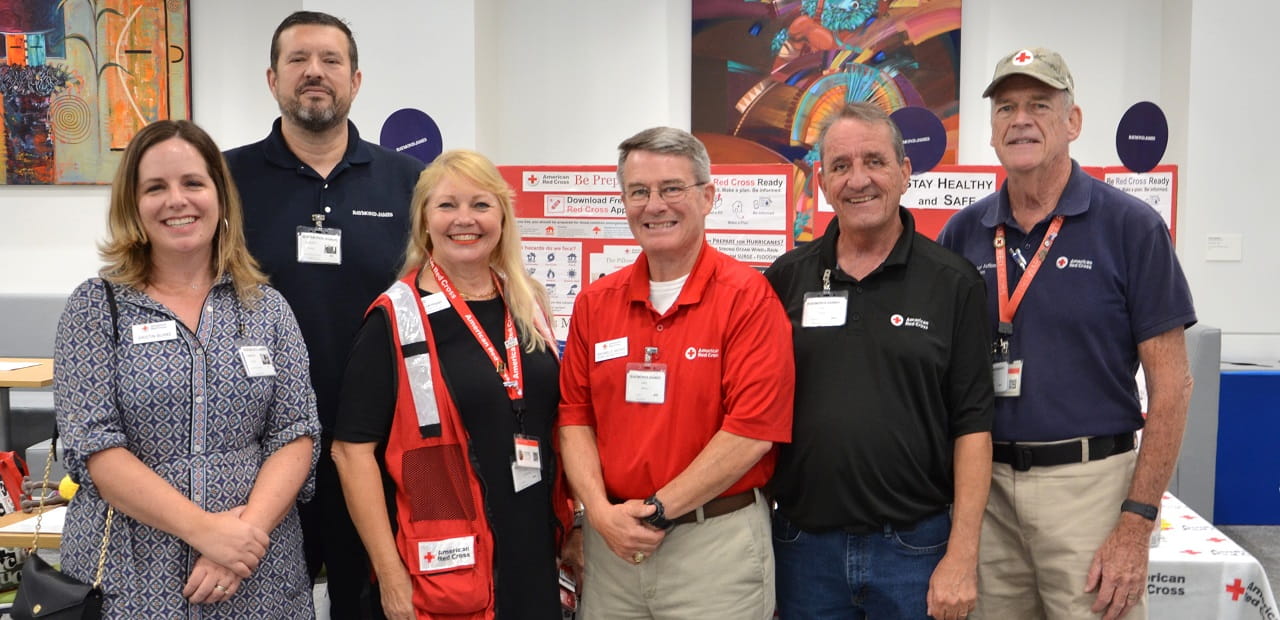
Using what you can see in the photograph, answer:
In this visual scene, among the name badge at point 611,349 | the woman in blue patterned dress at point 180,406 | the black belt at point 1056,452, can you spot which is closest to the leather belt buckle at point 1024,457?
the black belt at point 1056,452

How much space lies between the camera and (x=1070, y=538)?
199 cm

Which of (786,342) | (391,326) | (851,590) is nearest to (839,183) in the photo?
(786,342)

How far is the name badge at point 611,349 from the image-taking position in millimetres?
1945

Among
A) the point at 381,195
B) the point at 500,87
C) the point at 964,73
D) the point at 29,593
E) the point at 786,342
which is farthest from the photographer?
the point at 500,87

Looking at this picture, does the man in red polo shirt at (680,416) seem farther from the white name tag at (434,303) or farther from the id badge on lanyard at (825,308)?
the white name tag at (434,303)

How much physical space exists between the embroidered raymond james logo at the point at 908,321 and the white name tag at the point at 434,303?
0.96 meters

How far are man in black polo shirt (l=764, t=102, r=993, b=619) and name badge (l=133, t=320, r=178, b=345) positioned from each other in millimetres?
1291

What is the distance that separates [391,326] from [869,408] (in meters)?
1.03

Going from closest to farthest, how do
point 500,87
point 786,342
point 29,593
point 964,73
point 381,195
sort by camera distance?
point 29,593, point 786,342, point 381,195, point 964,73, point 500,87

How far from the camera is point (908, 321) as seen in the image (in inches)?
75.1

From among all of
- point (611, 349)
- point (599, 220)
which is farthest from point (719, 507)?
point (599, 220)

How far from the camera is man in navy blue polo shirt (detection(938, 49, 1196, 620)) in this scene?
6.46ft

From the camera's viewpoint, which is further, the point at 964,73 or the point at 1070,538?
the point at 964,73

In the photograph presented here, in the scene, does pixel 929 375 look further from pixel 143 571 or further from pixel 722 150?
pixel 722 150
